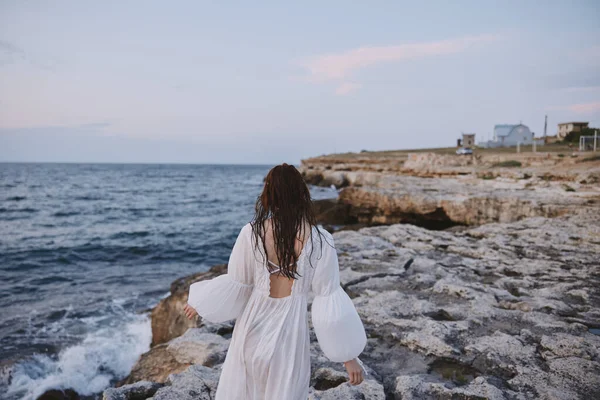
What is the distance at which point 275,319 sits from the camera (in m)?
2.01

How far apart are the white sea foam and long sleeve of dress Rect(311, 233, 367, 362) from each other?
4.76m

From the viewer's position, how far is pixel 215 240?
1623cm

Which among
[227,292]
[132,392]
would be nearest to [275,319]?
[227,292]

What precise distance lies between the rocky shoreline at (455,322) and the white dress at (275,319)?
0.87 metres

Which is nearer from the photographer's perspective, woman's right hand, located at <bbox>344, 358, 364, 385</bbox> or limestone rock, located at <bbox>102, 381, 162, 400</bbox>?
woman's right hand, located at <bbox>344, 358, 364, 385</bbox>

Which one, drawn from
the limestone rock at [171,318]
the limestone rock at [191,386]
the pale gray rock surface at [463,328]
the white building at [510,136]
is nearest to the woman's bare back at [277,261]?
the pale gray rock surface at [463,328]

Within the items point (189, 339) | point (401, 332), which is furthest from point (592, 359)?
point (189, 339)

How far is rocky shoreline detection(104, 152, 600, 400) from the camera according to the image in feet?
9.00

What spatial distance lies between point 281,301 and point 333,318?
325 mm

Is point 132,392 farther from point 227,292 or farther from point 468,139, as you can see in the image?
point 468,139

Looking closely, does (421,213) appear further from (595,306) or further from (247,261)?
(247,261)

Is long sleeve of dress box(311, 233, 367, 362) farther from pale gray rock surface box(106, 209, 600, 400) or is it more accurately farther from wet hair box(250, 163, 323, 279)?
pale gray rock surface box(106, 209, 600, 400)

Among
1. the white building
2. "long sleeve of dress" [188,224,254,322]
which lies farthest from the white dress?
the white building

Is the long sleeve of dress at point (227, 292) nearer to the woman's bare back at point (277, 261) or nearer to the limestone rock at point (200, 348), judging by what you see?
the woman's bare back at point (277, 261)
